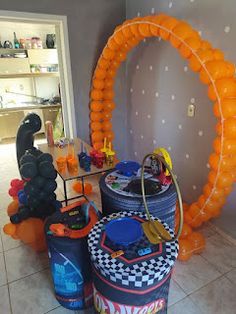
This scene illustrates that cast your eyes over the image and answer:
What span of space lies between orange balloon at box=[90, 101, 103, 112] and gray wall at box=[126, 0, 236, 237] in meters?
0.47

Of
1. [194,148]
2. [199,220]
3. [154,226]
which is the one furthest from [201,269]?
[194,148]

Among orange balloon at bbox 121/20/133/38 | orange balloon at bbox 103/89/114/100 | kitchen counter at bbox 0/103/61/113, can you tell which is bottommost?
kitchen counter at bbox 0/103/61/113

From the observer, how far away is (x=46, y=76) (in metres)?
5.27

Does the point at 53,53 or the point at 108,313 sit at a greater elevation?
the point at 53,53

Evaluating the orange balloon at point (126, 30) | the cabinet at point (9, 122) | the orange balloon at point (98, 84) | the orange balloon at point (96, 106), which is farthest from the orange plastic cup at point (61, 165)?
the cabinet at point (9, 122)

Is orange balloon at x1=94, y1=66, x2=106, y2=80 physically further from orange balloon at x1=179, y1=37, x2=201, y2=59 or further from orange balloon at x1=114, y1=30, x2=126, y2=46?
orange balloon at x1=179, y1=37, x2=201, y2=59

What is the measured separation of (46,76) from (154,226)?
4.93 metres

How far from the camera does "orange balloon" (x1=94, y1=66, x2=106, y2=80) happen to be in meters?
2.62

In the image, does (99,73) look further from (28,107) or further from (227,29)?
(28,107)

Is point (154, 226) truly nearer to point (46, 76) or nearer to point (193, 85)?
point (193, 85)

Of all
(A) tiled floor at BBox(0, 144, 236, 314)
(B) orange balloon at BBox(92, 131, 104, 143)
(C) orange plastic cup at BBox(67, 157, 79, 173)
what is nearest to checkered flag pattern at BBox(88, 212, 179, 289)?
(A) tiled floor at BBox(0, 144, 236, 314)

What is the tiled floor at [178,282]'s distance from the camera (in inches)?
56.3

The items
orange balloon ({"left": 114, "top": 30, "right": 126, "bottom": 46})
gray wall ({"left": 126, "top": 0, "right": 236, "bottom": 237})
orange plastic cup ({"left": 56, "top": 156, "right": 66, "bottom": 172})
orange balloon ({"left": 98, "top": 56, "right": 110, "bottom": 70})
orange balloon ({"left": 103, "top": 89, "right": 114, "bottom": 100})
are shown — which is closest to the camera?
gray wall ({"left": 126, "top": 0, "right": 236, "bottom": 237})

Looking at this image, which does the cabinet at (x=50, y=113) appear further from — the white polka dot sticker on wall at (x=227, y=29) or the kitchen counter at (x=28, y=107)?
the white polka dot sticker on wall at (x=227, y=29)
